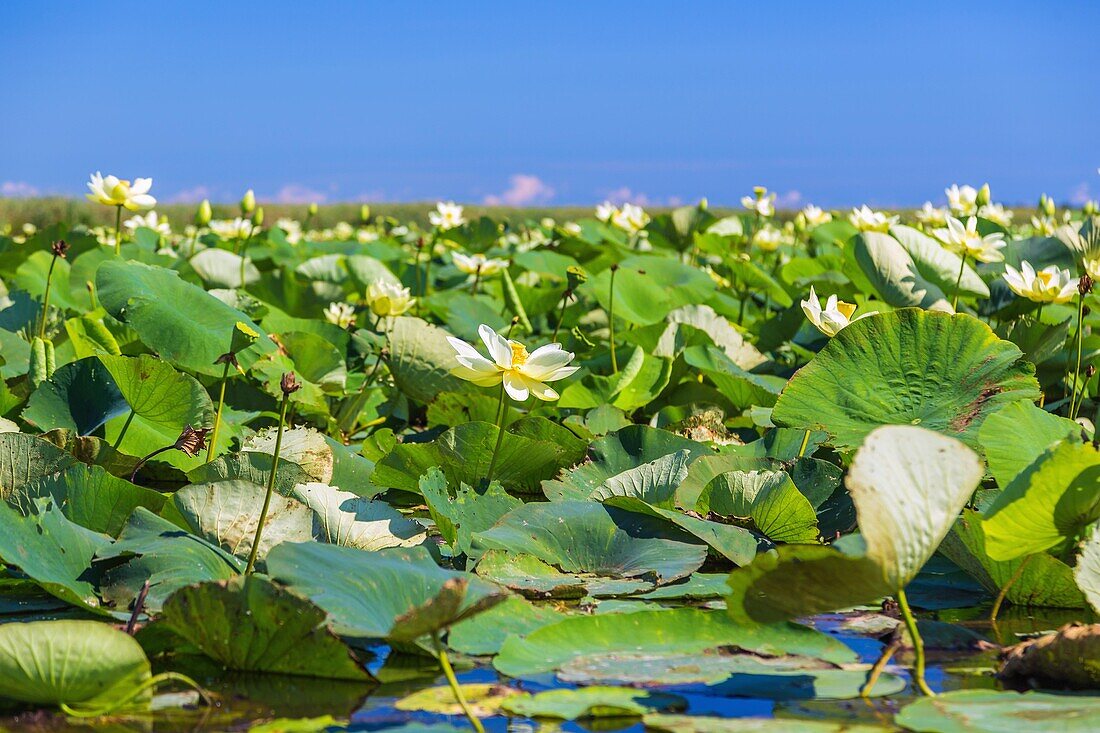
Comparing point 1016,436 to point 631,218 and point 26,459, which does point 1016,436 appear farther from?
point 631,218

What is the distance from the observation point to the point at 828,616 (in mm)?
1188

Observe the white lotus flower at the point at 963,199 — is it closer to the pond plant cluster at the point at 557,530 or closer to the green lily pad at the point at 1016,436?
the pond plant cluster at the point at 557,530

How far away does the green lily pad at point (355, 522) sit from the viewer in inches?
52.2

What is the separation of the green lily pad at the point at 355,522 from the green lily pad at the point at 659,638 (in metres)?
Answer: 0.36

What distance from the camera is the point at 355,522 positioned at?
1332mm

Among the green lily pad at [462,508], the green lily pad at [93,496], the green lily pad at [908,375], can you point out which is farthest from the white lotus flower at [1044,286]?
the green lily pad at [93,496]

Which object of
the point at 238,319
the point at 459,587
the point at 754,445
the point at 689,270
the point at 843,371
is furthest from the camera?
the point at 689,270

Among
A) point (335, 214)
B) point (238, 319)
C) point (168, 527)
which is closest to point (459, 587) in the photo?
point (168, 527)

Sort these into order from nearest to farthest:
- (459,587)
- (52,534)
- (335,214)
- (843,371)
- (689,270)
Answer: (459,587), (52,534), (843,371), (689,270), (335,214)

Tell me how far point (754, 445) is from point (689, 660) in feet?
2.68

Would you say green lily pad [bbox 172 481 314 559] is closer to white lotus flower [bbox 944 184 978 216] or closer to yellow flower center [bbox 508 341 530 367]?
yellow flower center [bbox 508 341 530 367]

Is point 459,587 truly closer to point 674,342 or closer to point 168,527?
point 168,527

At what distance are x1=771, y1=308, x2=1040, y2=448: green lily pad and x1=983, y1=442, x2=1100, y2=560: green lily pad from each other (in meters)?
0.38

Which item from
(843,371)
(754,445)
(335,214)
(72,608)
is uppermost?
(335,214)
